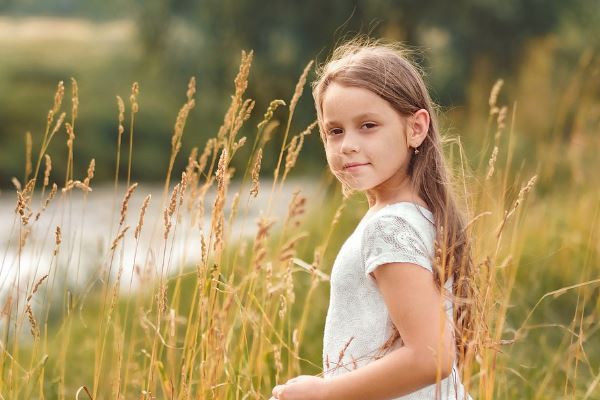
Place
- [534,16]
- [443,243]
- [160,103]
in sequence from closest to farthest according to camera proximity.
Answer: [443,243]
[534,16]
[160,103]

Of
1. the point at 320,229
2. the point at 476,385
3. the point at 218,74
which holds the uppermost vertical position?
the point at 218,74

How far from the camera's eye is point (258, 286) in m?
3.41

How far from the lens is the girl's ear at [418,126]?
2.00 meters

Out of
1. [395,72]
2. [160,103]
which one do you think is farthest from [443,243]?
[160,103]

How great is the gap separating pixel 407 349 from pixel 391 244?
0.19m

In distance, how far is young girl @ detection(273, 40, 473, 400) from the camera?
1.77 metres

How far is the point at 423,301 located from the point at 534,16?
1132cm

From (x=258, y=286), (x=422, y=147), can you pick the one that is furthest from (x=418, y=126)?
(x=258, y=286)

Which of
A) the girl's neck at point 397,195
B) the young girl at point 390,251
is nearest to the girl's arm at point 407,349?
the young girl at point 390,251

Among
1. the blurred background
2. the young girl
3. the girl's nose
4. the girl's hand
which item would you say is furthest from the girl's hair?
the blurred background

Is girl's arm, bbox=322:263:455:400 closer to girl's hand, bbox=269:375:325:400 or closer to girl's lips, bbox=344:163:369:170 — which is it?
girl's hand, bbox=269:375:325:400

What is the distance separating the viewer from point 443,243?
5.73 ft

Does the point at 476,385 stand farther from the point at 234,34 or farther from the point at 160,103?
the point at 160,103

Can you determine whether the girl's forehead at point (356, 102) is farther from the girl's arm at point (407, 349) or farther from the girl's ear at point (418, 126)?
the girl's arm at point (407, 349)
